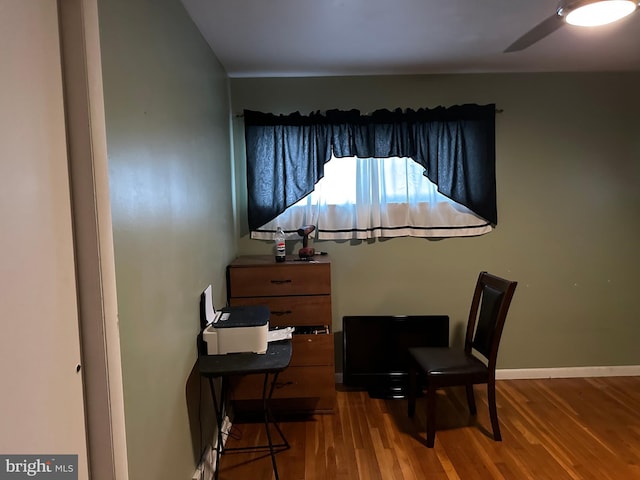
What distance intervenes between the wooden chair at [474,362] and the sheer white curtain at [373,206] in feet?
2.17

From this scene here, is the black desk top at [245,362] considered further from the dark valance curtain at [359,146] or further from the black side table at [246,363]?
the dark valance curtain at [359,146]

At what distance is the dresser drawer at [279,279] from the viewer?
2.69 metres

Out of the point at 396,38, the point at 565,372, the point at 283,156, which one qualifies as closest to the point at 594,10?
the point at 396,38

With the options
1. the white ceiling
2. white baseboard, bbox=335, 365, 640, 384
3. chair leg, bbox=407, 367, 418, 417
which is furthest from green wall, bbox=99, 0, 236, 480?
white baseboard, bbox=335, 365, 640, 384

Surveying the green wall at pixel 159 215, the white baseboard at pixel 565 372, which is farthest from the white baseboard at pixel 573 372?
the green wall at pixel 159 215

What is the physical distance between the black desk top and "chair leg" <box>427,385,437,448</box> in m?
0.86

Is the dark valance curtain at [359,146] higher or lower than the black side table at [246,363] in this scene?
higher

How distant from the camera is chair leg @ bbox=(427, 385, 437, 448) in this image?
2383mm

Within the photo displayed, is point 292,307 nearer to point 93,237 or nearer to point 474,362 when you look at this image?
point 474,362

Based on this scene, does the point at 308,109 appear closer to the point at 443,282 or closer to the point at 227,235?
the point at 227,235

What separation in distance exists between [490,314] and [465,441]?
0.73 metres

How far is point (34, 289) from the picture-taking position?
0.95 metres

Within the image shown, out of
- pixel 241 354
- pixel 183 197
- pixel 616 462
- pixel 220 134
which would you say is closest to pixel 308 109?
pixel 220 134

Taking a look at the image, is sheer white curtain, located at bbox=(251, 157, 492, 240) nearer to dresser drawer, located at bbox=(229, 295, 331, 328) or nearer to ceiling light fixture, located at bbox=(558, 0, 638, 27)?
dresser drawer, located at bbox=(229, 295, 331, 328)
